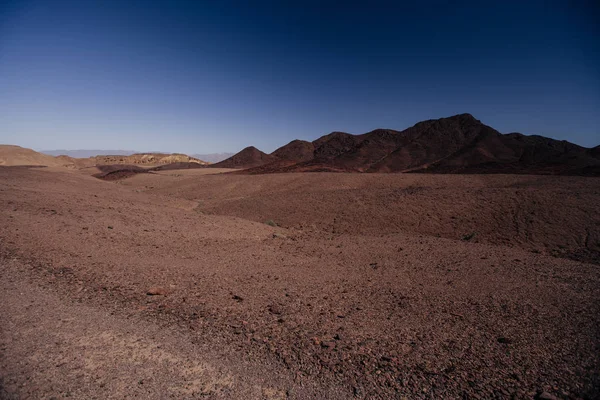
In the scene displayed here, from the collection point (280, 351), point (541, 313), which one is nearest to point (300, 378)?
point (280, 351)

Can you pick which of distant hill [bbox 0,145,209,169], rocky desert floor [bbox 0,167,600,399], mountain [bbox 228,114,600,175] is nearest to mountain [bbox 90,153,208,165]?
distant hill [bbox 0,145,209,169]

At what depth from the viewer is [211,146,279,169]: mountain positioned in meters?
75.1

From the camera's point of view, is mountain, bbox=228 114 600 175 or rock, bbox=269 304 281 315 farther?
mountain, bbox=228 114 600 175

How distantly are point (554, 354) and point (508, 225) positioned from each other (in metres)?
11.6

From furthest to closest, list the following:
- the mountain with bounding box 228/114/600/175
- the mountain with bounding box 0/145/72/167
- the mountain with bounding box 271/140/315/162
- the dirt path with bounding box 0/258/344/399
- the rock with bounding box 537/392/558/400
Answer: the mountain with bounding box 271/140/315/162 → the mountain with bounding box 0/145/72/167 → the mountain with bounding box 228/114/600/175 → the rock with bounding box 537/392/558/400 → the dirt path with bounding box 0/258/344/399

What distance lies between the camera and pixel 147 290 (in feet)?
18.2

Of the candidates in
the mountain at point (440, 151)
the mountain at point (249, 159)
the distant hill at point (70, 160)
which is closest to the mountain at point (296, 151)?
the mountain at point (440, 151)

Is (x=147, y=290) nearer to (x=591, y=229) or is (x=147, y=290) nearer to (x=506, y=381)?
(x=506, y=381)

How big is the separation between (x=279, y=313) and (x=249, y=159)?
7488cm

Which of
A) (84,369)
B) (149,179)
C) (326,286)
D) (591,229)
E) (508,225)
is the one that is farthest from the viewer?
(149,179)

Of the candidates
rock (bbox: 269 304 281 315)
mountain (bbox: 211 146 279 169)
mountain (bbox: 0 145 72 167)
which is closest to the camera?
rock (bbox: 269 304 281 315)

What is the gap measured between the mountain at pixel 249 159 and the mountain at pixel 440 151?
928cm

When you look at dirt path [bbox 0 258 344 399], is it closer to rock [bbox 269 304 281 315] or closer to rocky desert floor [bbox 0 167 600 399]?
rocky desert floor [bbox 0 167 600 399]

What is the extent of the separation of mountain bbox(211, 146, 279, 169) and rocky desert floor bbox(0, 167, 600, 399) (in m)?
63.4
